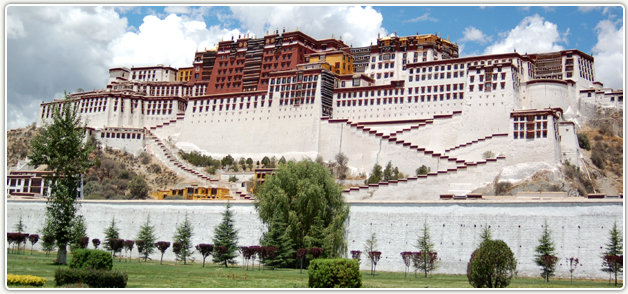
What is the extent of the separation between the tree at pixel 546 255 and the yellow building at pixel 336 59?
54296mm

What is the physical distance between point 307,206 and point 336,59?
47.4 metres

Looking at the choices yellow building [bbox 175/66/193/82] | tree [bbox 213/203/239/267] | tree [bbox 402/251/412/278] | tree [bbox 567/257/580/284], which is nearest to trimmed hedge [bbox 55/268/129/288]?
tree [bbox 402/251/412/278]

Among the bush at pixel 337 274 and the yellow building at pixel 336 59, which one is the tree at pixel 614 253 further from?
the yellow building at pixel 336 59

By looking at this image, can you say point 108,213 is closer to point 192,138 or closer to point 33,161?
point 33,161

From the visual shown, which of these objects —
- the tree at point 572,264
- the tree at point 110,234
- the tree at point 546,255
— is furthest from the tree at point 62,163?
the tree at point 572,264

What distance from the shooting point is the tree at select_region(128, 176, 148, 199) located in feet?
254

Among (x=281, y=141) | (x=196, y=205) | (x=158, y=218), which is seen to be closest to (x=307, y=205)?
(x=196, y=205)

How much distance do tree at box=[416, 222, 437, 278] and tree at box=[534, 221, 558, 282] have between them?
5682 millimetres

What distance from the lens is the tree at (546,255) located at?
37.8m

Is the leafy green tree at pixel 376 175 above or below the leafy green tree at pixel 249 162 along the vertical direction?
below

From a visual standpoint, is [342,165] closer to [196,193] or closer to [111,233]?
[196,193]

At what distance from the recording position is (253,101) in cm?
9044

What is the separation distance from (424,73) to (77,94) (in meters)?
52.8

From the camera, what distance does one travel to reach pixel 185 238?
5050 centimetres
